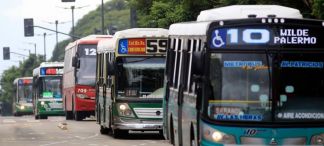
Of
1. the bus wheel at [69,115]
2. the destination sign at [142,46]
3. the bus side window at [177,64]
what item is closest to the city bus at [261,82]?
the bus side window at [177,64]

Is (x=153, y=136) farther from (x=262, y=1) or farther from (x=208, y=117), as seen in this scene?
(x=208, y=117)

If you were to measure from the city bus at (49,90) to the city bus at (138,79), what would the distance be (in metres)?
24.3

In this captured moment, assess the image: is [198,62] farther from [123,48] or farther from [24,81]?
[24,81]

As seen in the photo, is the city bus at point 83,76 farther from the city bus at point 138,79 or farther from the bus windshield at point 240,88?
the bus windshield at point 240,88

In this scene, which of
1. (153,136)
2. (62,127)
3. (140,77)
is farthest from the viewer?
(62,127)

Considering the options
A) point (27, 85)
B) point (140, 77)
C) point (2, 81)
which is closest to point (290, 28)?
point (140, 77)

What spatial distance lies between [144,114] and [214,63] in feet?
Result: 29.9

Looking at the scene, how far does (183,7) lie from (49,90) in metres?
19.7

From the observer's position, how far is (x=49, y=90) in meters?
46.7

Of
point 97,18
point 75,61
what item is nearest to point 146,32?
point 75,61

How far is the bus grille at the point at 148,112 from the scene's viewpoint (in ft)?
70.7

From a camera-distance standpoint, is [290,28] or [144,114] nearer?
[290,28]

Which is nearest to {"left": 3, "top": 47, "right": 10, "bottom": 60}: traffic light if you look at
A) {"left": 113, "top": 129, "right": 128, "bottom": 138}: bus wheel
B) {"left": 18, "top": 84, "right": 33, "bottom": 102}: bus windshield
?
{"left": 18, "top": 84, "right": 33, "bottom": 102}: bus windshield

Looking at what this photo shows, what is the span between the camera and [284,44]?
41.7 ft
